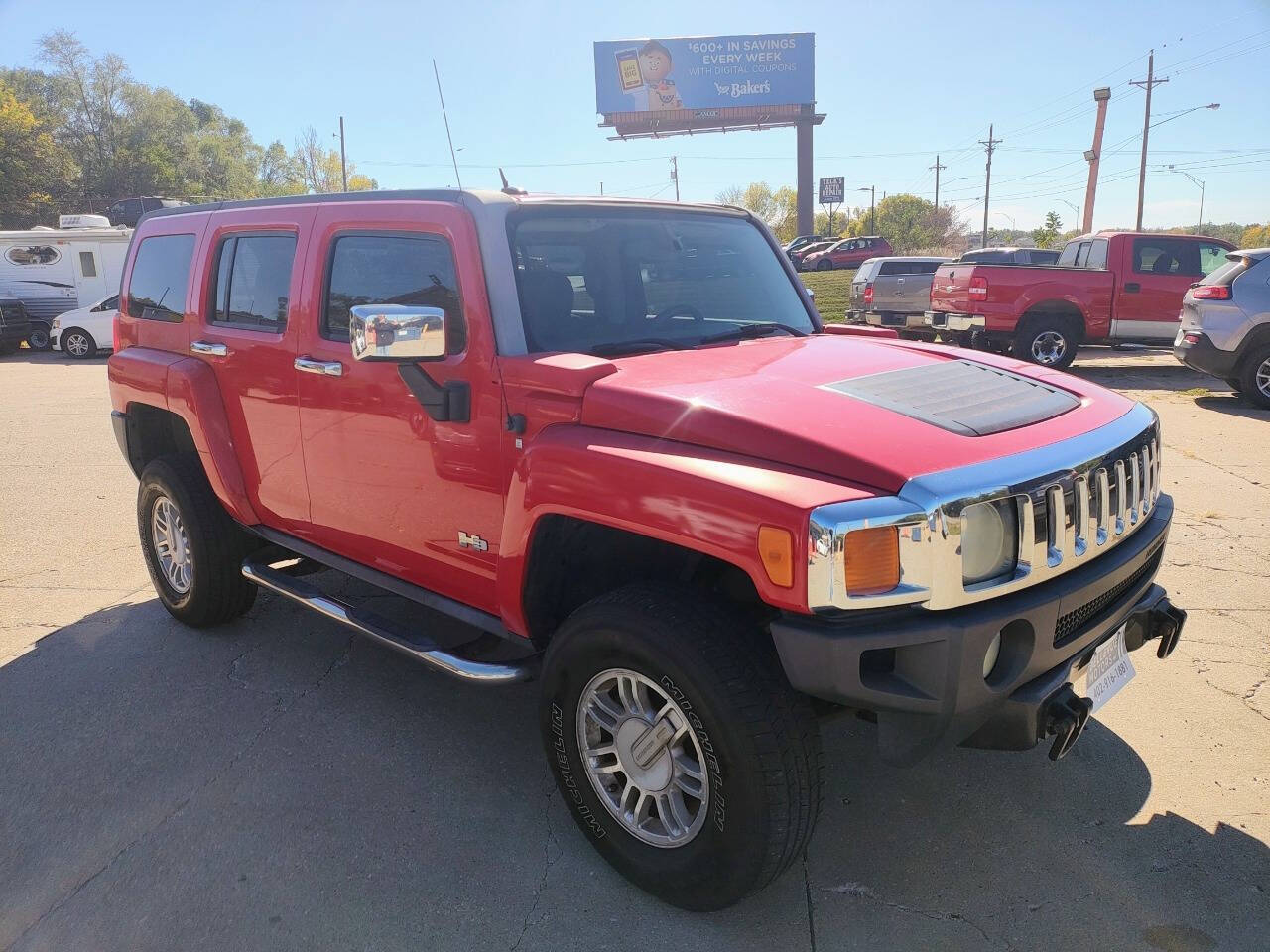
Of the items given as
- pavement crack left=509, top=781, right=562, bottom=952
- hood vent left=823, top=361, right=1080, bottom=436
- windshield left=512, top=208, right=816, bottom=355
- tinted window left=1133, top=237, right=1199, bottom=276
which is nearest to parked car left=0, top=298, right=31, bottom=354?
windshield left=512, top=208, right=816, bottom=355

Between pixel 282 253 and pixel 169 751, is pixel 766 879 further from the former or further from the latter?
pixel 282 253

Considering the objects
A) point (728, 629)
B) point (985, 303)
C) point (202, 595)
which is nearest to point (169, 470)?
point (202, 595)

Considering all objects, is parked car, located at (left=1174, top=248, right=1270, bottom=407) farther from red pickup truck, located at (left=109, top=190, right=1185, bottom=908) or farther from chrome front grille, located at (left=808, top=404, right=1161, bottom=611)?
chrome front grille, located at (left=808, top=404, right=1161, bottom=611)

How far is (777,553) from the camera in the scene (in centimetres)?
211

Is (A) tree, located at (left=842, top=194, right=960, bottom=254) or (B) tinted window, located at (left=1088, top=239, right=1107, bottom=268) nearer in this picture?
(B) tinted window, located at (left=1088, top=239, right=1107, bottom=268)

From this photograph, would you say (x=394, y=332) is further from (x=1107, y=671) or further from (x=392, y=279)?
(x=1107, y=671)

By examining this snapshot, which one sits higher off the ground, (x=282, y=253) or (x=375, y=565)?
(x=282, y=253)

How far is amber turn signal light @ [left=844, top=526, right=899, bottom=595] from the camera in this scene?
207cm

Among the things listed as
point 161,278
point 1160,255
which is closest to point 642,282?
point 161,278

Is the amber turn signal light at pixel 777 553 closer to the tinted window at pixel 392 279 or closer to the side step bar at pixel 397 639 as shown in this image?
the side step bar at pixel 397 639

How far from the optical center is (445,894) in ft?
8.70

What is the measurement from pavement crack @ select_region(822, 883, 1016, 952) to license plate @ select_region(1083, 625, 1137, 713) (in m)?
0.68

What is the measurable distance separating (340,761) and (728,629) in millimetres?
1843

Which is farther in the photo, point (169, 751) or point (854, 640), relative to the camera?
point (169, 751)
